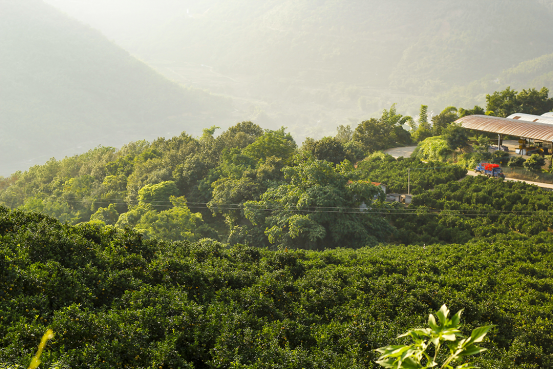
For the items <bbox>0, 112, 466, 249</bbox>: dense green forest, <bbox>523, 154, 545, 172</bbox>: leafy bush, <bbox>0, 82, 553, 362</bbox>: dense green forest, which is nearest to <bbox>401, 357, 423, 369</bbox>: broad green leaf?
<bbox>0, 82, 553, 362</bbox>: dense green forest

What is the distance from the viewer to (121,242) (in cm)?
1083

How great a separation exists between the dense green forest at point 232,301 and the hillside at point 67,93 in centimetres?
15603

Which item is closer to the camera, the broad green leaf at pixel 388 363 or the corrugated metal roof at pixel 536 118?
the broad green leaf at pixel 388 363

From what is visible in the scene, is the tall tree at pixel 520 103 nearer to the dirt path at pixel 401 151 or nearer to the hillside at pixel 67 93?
the dirt path at pixel 401 151

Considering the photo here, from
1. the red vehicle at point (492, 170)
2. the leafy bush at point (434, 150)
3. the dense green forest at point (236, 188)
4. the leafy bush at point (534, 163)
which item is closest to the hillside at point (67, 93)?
the dense green forest at point (236, 188)

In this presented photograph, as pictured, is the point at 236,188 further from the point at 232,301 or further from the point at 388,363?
the point at 388,363

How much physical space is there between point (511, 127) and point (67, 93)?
181956 mm

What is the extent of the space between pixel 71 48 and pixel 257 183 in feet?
631

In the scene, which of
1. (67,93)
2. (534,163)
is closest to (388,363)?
(534,163)

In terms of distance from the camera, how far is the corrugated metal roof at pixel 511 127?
32062 mm

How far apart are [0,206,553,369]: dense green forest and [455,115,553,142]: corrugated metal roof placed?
22.9 metres

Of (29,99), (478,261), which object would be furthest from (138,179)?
(29,99)

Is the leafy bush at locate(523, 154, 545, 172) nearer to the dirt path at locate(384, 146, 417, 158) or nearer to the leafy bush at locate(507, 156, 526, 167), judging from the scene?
the leafy bush at locate(507, 156, 526, 167)

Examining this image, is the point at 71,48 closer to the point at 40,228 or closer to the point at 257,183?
the point at 257,183
